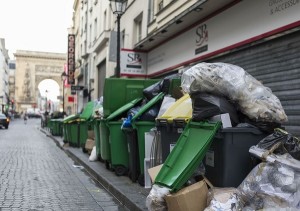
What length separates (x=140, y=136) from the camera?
7555 millimetres

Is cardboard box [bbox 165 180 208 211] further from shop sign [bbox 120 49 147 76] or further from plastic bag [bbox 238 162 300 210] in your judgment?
shop sign [bbox 120 49 147 76]

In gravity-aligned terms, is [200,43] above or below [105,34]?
below

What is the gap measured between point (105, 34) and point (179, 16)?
13844 millimetres

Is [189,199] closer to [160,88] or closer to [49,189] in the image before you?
[160,88]

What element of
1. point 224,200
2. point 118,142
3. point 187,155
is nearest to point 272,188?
point 224,200

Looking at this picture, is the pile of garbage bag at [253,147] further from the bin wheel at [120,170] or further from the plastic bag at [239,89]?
the bin wheel at [120,170]

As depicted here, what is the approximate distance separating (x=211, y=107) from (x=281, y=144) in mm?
907

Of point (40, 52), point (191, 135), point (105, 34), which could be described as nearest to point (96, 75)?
point (105, 34)

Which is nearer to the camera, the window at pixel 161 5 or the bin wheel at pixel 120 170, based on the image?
the bin wheel at pixel 120 170

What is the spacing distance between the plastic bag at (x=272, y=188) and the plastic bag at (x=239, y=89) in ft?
2.43

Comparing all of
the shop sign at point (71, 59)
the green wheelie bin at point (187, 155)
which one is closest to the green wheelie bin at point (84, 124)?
the green wheelie bin at point (187, 155)

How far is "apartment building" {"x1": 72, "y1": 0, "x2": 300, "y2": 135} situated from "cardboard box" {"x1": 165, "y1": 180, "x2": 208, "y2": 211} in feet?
12.2

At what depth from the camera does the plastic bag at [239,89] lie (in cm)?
499

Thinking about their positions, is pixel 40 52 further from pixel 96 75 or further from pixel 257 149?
pixel 257 149
